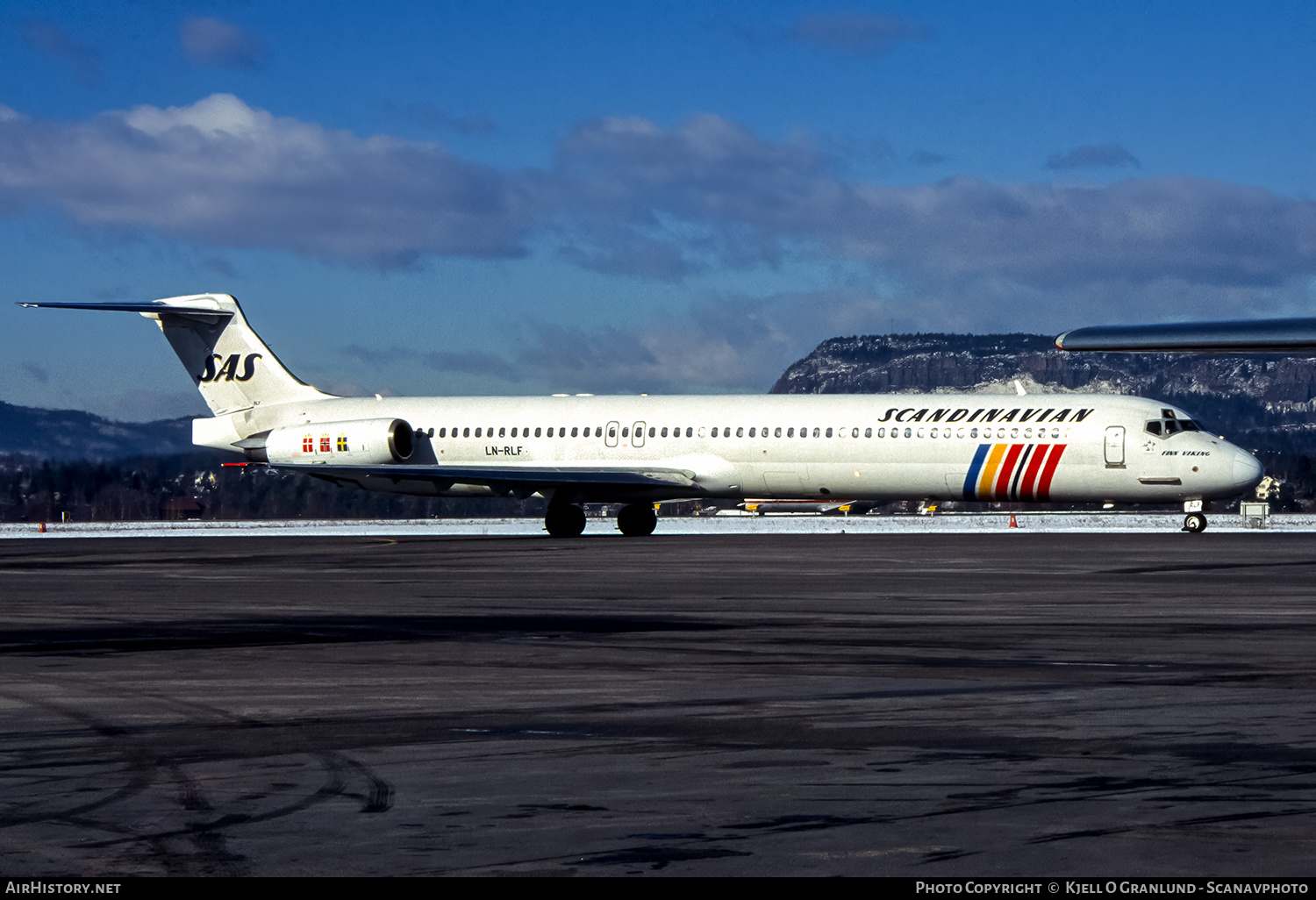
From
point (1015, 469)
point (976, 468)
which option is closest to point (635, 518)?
point (976, 468)

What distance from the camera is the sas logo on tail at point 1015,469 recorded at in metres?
41.5

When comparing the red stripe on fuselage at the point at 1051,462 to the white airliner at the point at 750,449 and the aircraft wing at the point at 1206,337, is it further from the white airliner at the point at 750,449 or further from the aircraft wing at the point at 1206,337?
the aircraft wing at the point at 1206,337

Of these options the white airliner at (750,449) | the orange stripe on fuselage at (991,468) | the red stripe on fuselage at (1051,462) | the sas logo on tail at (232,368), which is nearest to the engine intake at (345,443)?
the white airliner at (750,449)

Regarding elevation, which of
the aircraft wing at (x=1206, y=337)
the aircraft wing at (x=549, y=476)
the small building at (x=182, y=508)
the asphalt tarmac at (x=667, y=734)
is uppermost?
the aircraft wing at (x=1206, y=337)

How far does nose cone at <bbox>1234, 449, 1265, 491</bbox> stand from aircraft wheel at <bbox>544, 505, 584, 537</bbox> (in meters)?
17.3

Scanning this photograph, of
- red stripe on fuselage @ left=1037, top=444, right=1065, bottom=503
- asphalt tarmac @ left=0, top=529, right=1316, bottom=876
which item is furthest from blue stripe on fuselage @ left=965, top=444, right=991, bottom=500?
asphalt tarmac @ left=0, top=529, right=1316, bottom=876

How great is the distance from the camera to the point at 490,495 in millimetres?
45938

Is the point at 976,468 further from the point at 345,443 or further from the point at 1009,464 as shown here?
the point at 345,443

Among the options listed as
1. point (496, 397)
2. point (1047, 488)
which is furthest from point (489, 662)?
point (496, 397)

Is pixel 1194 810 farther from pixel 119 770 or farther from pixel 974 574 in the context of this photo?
pixel 974 574

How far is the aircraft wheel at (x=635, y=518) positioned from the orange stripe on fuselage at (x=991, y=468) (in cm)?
953

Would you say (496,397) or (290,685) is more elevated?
(496,397)

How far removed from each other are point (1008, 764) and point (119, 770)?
4.66 meters

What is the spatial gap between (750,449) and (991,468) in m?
6.45
